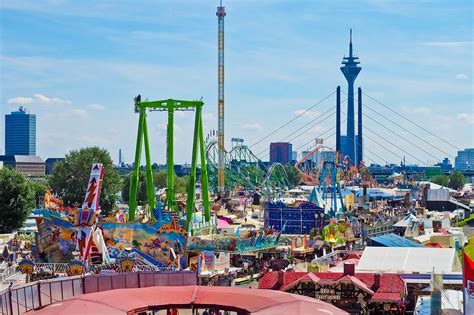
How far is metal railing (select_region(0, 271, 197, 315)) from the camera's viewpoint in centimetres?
2159

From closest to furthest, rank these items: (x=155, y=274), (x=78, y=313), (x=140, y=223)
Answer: (x=78, y=313), (x=155, y=274), (x=140, y=223)

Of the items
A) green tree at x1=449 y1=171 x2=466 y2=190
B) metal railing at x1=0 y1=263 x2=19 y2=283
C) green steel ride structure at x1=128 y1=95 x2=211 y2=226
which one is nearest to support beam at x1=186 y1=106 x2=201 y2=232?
green steel ride structure at x1=128 y1=95 x2=211 y2=226

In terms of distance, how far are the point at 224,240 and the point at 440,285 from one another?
19694 mm

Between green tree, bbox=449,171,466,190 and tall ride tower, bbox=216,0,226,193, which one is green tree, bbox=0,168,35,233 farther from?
green tree, bbox=449,171,466,190

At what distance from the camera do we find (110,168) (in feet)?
276

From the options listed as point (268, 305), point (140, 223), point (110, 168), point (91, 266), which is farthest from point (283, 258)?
point (110, 168)

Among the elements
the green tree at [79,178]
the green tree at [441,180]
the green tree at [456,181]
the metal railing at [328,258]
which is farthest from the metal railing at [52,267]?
the green tree at [456,181]

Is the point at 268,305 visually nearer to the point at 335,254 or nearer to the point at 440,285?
the point at 440,285

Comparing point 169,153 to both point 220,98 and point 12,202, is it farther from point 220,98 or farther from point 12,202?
point 220,98

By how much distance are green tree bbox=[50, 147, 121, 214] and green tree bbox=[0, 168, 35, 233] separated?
55.1ft

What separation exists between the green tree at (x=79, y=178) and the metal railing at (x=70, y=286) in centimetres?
5375

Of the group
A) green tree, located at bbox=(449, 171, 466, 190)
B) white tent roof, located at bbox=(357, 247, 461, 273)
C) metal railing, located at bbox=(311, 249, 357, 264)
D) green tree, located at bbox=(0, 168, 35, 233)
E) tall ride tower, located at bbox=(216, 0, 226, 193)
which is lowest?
metal railing, located at bbox=(311, 249, 357, 264)

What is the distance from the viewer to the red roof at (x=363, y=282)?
30175 millimetres

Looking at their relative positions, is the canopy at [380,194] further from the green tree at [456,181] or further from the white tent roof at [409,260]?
the white tent roof at [409,260]
